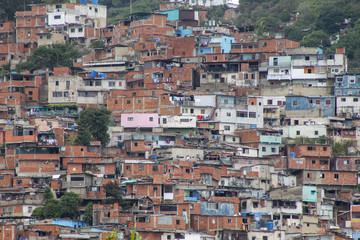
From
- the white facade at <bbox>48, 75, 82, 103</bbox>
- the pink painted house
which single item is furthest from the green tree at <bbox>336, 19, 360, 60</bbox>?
the white facade at <bbox>48, 75, 82, 103</bbox>

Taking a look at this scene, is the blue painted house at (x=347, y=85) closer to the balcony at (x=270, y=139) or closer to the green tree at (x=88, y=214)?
the balcony at (x=270, y=139)

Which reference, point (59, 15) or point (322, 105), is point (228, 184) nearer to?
point (322, 105)

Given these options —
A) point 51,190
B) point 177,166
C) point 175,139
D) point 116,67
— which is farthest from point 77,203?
point 116,67

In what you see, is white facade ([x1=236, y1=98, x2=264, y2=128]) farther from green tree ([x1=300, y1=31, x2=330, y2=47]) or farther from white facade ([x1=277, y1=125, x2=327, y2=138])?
green tree ([x1=300, y1=31, x2=330, y2=47])

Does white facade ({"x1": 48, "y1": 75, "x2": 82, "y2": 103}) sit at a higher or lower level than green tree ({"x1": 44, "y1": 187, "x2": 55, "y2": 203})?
higher

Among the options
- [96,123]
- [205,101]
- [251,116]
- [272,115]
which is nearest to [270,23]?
[272,115]
